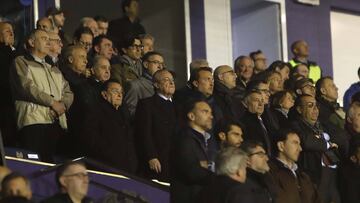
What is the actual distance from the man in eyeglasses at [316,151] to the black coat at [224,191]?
2.30m

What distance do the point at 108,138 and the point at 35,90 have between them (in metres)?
0.92

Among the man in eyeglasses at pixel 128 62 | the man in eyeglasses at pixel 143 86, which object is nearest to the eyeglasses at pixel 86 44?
the man in eyeglasses at pixel 128 62

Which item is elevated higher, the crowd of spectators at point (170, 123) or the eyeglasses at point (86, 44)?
the eyeglasses at point (86, 44)

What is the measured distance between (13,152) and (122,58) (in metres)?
2.64

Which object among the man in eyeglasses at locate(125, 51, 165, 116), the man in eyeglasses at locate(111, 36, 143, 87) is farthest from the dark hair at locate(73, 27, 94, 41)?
the man in eyeglasses at locate(125, 51, 165, 116)

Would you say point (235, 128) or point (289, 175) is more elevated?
point (235, 128)

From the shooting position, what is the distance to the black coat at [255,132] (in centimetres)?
1136

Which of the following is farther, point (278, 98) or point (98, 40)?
point (278, 98)

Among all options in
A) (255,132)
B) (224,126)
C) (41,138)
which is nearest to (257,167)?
(224,126)

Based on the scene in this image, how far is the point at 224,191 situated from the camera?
29.6 feet

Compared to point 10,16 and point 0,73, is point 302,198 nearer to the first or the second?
point 0,73

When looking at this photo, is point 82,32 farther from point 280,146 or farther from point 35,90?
point 280,146

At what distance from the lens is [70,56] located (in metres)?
11.3

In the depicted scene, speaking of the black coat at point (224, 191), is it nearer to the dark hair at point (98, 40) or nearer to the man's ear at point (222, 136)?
the man's ear at point (222, 136)
